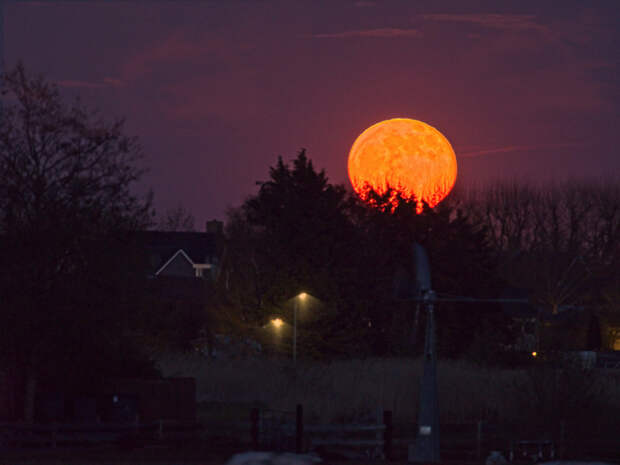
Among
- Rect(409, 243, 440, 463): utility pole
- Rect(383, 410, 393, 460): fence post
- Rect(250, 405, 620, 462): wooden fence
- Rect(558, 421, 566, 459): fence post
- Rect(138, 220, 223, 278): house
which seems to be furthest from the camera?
Rect(138, 220, 223, 278): house

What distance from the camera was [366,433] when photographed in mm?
33469

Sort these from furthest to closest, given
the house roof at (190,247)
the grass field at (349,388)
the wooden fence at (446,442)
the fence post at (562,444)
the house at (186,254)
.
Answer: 1. the house roof at (190,247)
2. the house at (186,254)
3. the grass field at (349,388)
4. the wooden fence at (446,442)
5. the fence post at (562,444)

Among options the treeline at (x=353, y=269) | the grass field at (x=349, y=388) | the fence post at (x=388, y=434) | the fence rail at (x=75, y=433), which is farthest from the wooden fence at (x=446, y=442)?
the treeline at (x=353, y=269)

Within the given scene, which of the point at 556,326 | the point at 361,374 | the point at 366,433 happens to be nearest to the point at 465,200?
the point at 556,326

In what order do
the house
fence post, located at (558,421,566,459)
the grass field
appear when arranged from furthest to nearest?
the house → the grass field → fence post, located at (558,421,566,459)

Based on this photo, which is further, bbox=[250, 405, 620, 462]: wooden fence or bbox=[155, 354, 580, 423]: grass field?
bbox=[155, 354, 580, 423]: grass field

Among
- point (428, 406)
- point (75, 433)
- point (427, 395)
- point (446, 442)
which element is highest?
point (427, 395)

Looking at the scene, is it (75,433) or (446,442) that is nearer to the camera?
(75,433)

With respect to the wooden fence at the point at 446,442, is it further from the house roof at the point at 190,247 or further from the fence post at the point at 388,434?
the house roof at the point at 190,247

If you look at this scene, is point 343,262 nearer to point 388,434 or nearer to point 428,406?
point 388,434

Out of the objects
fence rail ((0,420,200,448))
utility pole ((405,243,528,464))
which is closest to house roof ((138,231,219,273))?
fence rail ((0,420,200,448))

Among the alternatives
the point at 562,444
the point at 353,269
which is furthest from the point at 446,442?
the point at 353,269

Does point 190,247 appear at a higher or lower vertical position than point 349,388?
higher

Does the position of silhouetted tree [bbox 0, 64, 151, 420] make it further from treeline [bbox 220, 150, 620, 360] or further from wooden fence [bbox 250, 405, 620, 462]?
treeline [bbox 220, 150, 620, 360]
